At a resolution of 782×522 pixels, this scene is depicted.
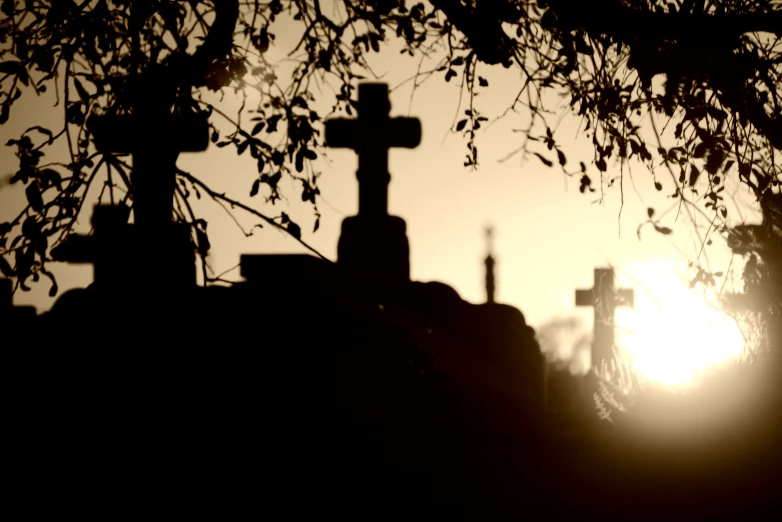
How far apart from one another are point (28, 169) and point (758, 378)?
7739 millimetres

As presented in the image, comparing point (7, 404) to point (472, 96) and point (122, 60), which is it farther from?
point (472, 96)

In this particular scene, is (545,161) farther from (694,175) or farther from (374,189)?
(374,189)

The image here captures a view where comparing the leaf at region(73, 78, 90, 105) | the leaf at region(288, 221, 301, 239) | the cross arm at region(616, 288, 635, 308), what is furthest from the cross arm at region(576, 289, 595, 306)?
the leaf at region(73, 78, 90, 105)

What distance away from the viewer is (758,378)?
8672 millimetres

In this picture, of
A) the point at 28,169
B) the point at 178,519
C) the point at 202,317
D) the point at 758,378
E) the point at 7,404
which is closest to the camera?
the point at 28,169

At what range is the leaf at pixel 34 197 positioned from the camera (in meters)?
4.11

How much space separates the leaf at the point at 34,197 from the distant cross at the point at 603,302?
10.7m

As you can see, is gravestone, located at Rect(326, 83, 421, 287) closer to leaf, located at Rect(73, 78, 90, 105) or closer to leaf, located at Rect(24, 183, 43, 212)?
leaf, located at Rect(73, 78, 90, 105)

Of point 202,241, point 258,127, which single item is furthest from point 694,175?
point 202,241

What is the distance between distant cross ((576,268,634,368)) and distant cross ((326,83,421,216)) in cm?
561

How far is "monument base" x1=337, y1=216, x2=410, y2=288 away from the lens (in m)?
8.77

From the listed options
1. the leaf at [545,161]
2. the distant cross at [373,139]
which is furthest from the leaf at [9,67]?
the distant cross at [373,139]

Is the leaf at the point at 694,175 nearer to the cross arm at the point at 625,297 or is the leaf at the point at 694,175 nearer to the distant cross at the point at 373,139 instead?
the distant cross at the point at 373,139

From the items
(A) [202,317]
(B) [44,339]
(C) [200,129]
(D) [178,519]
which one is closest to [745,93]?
(C) [200,129]
